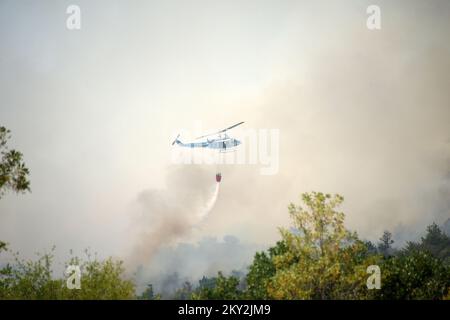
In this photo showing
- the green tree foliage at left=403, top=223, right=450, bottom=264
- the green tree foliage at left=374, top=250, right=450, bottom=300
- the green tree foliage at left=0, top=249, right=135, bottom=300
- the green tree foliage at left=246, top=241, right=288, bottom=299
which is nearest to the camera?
the green tree foliage at left=0, top=249, right=135, bottom=300

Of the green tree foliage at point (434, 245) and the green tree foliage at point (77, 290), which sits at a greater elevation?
the green tree foliage at point (77, 290)

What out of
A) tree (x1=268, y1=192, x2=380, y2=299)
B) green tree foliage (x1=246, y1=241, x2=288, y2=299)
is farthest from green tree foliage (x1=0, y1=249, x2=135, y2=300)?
tree (x1=268, y1=192, x2=380, y2=299)

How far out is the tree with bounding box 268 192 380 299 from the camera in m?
39.3

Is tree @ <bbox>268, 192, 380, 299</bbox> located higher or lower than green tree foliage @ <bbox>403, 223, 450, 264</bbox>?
higher

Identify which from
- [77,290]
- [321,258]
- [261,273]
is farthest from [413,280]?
[77,290]

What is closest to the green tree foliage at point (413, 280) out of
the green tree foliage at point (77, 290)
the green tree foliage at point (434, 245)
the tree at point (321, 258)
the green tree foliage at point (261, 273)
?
the tree at point (321, 258)

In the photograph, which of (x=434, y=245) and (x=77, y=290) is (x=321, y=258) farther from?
(x=434, y=245)

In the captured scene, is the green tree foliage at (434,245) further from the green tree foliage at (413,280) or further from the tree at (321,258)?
the tree at (321,258)

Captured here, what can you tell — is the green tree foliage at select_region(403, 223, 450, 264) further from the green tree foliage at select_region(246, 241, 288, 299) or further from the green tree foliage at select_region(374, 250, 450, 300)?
the green tree foliage at select_region(246, 241, 288, 299)

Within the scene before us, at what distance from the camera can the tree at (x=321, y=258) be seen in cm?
3928

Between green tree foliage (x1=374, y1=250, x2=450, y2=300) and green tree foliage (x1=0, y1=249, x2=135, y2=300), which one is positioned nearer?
green tree foliage (x1=0, y1=249, x2=135, y2=300)

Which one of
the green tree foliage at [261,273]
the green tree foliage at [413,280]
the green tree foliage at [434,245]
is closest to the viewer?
the green tree foliage at [261,273]
